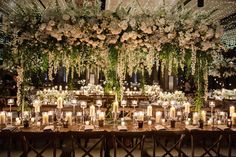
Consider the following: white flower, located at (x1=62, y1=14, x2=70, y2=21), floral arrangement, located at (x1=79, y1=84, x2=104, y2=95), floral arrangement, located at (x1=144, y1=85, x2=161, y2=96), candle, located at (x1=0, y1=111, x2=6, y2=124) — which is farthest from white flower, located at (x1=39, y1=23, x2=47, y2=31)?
floral arrangement, located at (x1=144, y1=85, x2=161, y2=96)

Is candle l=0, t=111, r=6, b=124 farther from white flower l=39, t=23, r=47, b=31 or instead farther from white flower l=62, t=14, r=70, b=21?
white flower l=62, t=14, r=70, b=21

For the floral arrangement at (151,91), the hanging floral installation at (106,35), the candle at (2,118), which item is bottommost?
the candle at (2,118)

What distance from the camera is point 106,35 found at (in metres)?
7.27

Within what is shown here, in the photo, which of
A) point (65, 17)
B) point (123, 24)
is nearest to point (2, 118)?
point (65, 17)

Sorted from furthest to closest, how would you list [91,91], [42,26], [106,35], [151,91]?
[91,91]
[151,91]
[106,35]
[42,26]

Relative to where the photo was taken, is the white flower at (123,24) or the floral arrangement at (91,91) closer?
the white flower at (123,24)

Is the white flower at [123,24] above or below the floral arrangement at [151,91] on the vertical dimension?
above

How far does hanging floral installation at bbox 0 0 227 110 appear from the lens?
706cm

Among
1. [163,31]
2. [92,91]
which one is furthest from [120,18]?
[92,91]

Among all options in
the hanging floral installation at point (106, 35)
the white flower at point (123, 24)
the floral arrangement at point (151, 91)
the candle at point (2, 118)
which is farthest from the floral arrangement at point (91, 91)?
the white flower at point (123, 24)

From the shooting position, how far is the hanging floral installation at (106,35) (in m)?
7.06

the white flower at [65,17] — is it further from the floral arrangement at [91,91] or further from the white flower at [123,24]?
the floral arrangement at [91,91]

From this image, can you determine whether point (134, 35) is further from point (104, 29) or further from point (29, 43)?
point (29, 43)

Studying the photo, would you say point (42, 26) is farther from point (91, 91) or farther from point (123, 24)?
point (91, 91)
